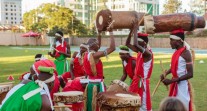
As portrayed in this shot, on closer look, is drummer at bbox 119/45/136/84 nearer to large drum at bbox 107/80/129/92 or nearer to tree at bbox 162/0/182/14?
large drum at bbox 107/80/129/92

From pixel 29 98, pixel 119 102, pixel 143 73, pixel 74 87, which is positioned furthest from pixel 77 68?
pixel 29 98

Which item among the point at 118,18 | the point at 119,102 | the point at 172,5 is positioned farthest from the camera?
the point at 172,5

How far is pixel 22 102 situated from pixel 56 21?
68033 millimetres

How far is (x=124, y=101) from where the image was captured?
6.07 m

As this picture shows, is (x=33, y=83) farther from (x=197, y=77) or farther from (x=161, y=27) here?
(x=197, y=77)

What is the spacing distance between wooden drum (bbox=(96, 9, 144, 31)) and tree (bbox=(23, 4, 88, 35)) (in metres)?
62.3

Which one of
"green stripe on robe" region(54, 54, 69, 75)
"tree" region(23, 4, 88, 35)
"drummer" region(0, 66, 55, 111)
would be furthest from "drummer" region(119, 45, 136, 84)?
"tree" region(23, 4, 88, 35)

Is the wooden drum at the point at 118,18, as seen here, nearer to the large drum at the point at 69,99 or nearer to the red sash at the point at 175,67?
the red sash at the point at 175,67

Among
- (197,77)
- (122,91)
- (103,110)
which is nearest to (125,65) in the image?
(122,91)

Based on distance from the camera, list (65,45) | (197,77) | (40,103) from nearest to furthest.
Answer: (40,103), (65,45), (197,77)

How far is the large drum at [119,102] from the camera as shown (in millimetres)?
6078

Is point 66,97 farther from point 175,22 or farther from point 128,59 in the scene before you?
point 175,22

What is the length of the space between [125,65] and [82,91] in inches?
45.6

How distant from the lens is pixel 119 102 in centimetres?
607
